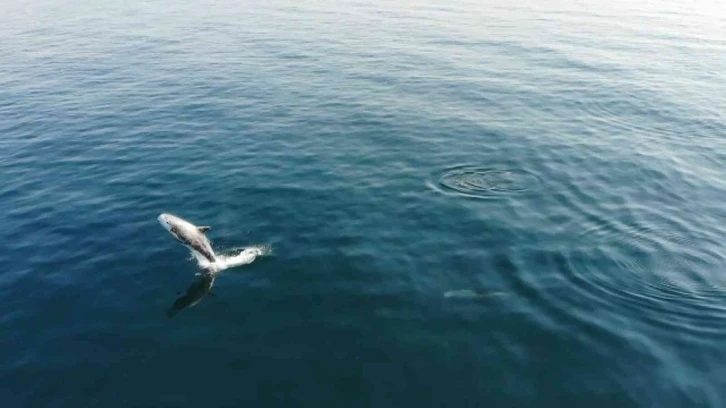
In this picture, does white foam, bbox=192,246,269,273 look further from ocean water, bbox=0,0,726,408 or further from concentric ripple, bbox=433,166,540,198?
concentric ripple, bbox=433,166,540,198

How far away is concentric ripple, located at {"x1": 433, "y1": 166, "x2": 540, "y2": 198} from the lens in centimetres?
3297

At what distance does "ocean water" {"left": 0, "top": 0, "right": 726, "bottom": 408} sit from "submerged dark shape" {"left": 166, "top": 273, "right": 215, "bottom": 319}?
474 millimetres

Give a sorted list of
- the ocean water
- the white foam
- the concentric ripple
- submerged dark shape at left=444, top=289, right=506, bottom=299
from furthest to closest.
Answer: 1. the concentric ripple
2. the white foam
3. submerged dark shape at left=444, top=289, right=506, bottom=299
4. the ocean water

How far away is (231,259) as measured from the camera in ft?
87.7

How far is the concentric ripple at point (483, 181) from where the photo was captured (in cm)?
3297

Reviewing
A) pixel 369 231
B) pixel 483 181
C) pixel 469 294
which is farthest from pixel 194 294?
pixel 483 181

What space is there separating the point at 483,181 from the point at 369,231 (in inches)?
378

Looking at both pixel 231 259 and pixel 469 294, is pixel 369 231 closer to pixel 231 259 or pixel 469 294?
pixel 469 294

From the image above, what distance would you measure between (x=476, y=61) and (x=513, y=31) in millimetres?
19592

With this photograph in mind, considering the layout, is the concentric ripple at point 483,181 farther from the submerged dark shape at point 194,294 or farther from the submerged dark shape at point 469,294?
the submerged dark shape at point 194,294

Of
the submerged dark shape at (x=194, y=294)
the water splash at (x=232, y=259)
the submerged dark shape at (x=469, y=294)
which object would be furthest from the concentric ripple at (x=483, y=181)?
the submerged dark shape at (x=194, y=294)

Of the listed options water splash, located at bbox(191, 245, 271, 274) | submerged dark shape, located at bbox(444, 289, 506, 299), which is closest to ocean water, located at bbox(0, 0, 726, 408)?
submerged dark shape, located at bbox(444, 289, 506, 299)

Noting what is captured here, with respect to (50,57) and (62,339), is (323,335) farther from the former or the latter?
(50,57)

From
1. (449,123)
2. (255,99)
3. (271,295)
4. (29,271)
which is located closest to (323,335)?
(271,295)
